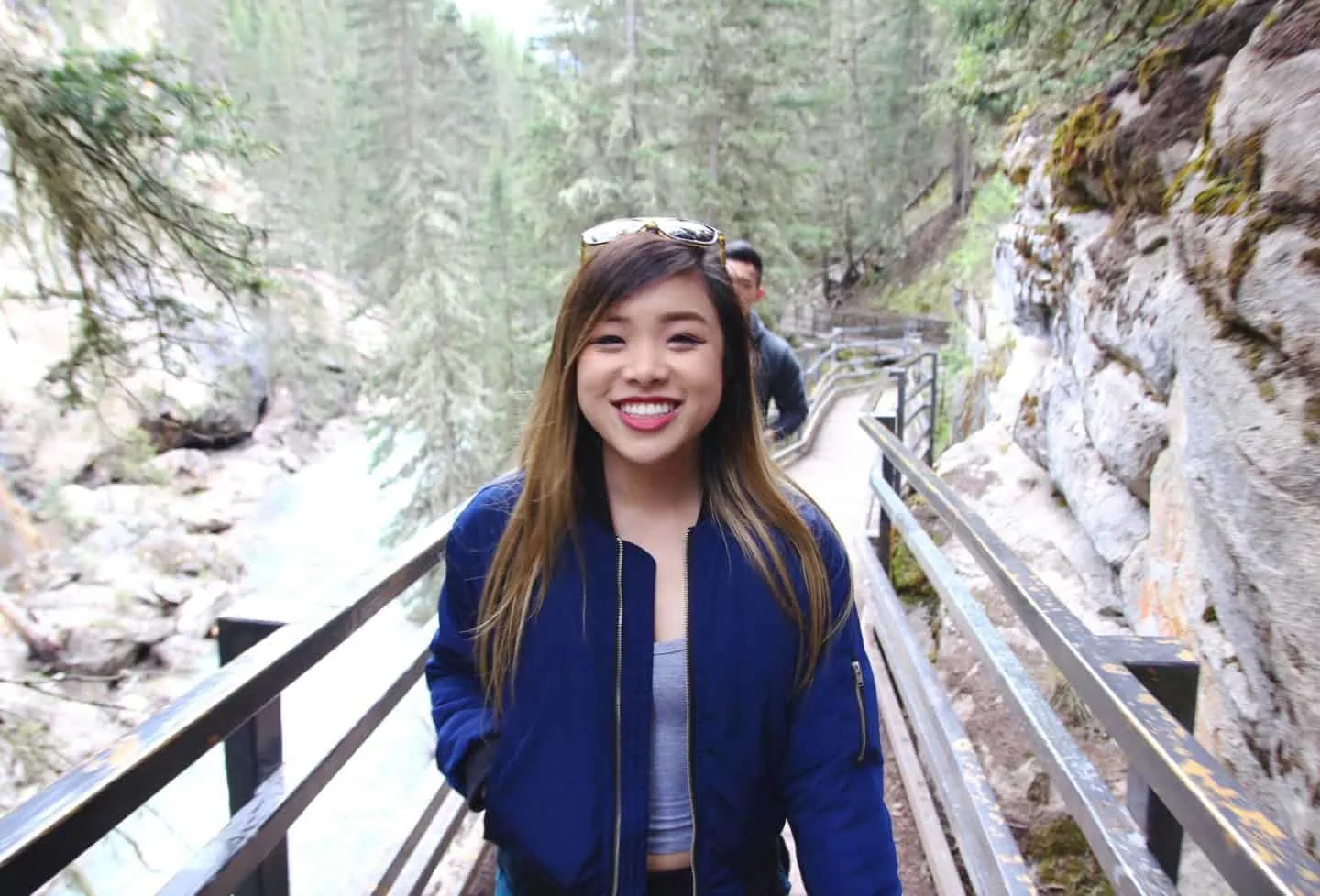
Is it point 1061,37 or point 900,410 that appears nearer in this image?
point 1061,37

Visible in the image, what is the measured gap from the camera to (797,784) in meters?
1.57

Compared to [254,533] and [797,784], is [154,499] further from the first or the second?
[797,784]

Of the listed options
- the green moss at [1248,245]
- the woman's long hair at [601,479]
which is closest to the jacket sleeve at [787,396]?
the green moss at [1248,245]

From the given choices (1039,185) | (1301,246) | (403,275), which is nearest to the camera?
(1301,246)

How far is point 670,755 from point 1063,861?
7.43 feet

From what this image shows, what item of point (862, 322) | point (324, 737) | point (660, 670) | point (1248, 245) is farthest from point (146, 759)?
point (862, 322)

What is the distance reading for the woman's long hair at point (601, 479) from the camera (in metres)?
1.57

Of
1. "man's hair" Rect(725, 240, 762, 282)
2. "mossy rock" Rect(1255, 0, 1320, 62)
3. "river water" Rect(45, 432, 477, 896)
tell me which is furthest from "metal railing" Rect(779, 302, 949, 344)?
"mossy rock" Rect(1255, 0, 1320, 62)

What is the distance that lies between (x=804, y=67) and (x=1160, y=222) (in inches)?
918

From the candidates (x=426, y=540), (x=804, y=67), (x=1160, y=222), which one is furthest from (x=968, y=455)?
(x=804, y=67)

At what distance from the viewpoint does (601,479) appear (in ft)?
5.69

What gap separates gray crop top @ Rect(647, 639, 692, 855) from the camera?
1.54 meters

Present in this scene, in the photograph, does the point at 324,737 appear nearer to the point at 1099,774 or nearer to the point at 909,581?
the point at 1099,774

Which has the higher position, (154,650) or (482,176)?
(482,176)
